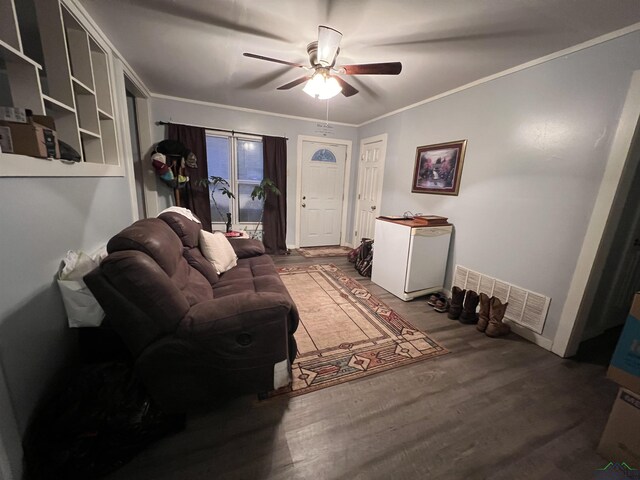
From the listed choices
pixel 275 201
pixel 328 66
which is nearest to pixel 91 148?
pixel 328 66

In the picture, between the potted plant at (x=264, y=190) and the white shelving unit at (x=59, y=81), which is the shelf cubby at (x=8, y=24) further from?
the potted plant at (x=264, y=190)

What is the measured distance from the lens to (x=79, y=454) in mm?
983

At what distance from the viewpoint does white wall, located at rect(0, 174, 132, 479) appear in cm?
95

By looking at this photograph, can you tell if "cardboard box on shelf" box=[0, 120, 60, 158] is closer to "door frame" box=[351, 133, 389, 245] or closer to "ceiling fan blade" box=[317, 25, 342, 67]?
"ceiling fan blade" box=[317, 25, 342, 67]

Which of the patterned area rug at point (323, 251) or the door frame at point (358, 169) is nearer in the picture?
the door frame at point (358, 169)

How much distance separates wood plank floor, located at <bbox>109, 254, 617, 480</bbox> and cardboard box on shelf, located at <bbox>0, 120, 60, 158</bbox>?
4.87 feet

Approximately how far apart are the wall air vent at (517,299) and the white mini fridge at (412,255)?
352mm

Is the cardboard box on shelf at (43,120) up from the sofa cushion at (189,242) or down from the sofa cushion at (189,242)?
up

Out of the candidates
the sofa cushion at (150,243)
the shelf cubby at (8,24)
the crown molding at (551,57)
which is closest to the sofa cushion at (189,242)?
the sofa cushion at (150,243)

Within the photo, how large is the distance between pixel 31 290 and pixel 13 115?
0.77 meters

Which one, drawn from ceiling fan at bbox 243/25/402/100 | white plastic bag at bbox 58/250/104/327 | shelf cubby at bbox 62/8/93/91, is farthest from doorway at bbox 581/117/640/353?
shelf cubby at bbox 62/8/93/91

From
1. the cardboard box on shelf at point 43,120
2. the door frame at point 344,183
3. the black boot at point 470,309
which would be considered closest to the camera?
the cardboard box on shelf at point 43,120

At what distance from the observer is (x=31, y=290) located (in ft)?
3.65

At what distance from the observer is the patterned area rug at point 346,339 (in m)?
1.68
